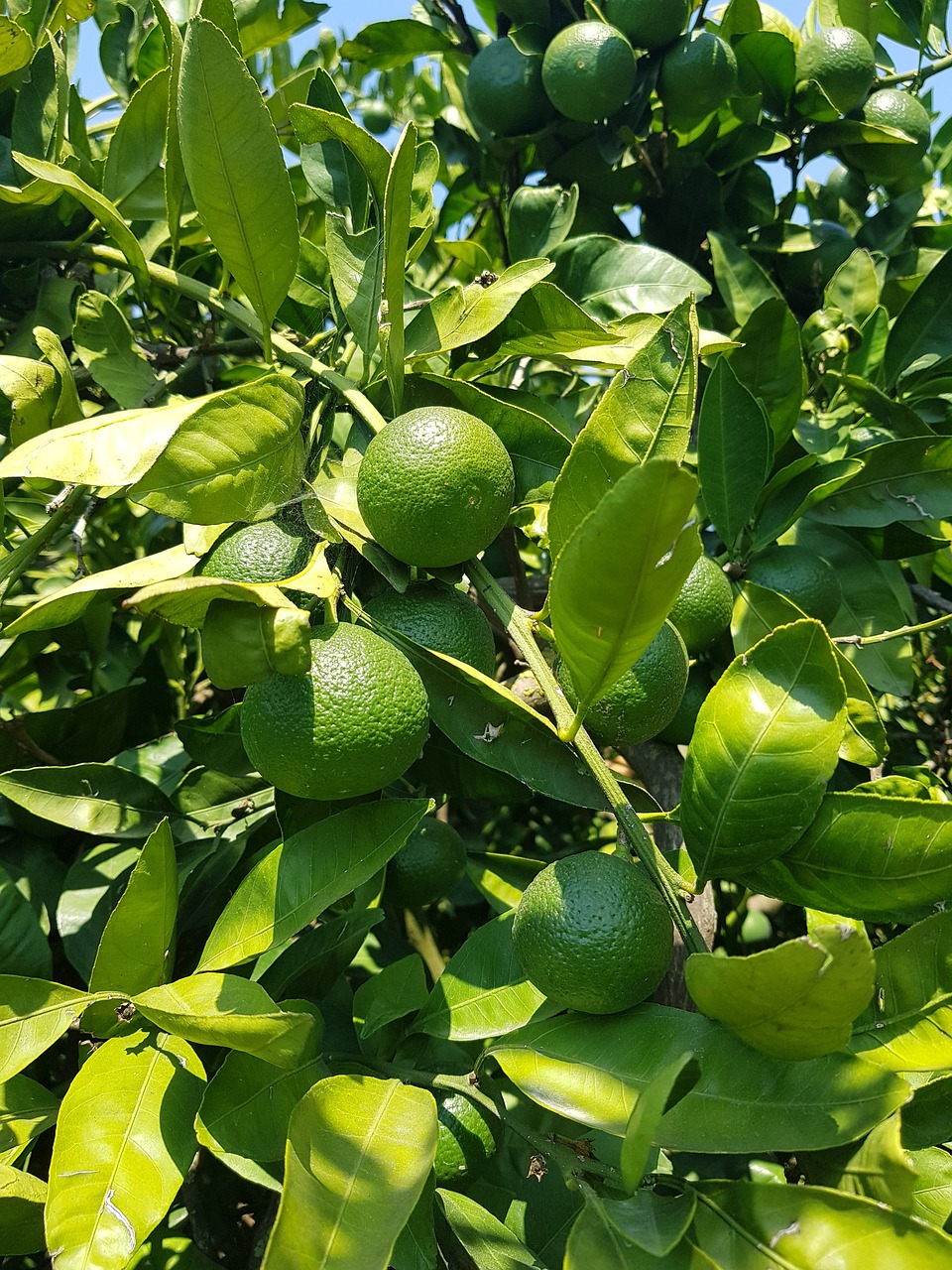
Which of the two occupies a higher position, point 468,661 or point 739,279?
point 739,279

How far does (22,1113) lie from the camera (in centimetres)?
98

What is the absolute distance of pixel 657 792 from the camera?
1.29 m

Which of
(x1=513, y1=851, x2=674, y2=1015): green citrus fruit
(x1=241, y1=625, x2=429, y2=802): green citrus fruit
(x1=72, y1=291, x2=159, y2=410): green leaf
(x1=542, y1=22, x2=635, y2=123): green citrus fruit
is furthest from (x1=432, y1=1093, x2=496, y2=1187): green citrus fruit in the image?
(x1=542, y1=22, x2=635, y2=123): green citrus fruit

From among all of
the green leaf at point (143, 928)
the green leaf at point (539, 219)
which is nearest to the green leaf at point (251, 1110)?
the green leaf at point (143, 928)

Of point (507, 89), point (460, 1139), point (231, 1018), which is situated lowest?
point (460, 1139)

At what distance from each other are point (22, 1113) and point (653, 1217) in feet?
2.11

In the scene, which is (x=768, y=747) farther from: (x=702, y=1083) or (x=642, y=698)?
(x=702, y=1083)

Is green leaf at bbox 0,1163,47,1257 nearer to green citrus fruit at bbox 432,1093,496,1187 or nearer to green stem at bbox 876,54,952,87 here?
green citrus fruit at bbox 432,1093,496,1187

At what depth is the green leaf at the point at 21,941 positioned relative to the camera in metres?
1.14

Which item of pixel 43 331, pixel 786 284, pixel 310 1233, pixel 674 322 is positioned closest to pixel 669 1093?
pixel 310 1233

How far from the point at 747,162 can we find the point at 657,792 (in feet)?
3.96

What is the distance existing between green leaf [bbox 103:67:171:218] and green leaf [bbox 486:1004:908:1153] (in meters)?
1.18

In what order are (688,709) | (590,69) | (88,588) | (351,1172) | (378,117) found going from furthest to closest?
1. (378,117)
2. (590,69)
3. (688,709)
4. (88,588)
5. (351,1172)

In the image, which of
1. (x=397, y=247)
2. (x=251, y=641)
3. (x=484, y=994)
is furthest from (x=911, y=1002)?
(x=397, y=247)
